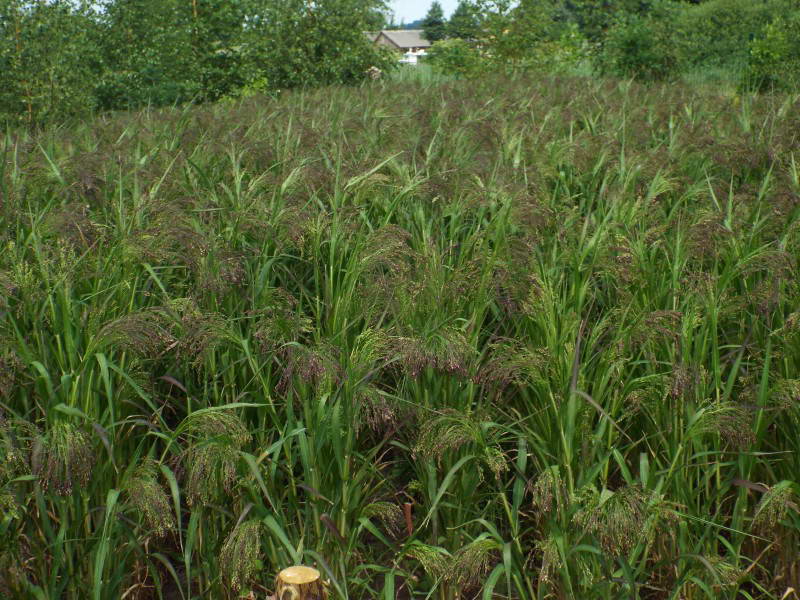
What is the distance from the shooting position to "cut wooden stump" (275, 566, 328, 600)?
2240 millimetres

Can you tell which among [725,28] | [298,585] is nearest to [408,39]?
[725,28]

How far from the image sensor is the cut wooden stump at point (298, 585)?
224cm

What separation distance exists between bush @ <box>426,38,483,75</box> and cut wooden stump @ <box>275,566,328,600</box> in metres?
11.9

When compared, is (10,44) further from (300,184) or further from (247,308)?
(247,308)

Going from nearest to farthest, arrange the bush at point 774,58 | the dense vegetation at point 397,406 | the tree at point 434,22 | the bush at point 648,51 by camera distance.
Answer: the dense vegetation at point 397,406 < the bush at point 774,58 < the bush at point 648,51 < the tree at point 434,22

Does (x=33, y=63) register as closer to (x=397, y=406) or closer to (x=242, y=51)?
(x=242, y=51)

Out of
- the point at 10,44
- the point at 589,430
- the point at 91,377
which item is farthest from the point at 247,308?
the point at 10,44

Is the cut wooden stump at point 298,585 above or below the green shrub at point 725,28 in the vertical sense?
below

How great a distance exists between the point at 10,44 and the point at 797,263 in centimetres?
737

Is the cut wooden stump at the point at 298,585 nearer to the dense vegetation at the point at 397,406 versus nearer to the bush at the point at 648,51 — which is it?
the dense vegetation at the point at 397,406

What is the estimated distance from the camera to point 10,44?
827 cm

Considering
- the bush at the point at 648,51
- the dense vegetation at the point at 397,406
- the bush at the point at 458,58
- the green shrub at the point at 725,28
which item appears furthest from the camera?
the green shrub at the point at 725,28

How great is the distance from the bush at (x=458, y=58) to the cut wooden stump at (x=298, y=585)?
11.9m

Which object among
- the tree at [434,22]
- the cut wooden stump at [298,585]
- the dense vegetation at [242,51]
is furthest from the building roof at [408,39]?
the cut wooden stump at [298,585]
